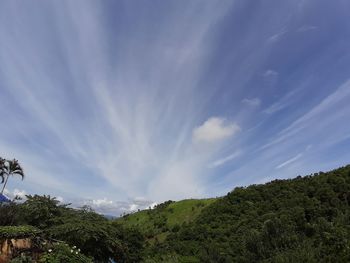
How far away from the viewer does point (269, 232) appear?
2994cm

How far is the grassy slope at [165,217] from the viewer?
169ft

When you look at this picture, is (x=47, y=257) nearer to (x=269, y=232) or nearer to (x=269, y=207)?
(x=269, y=232)

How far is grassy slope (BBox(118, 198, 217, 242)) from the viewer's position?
169ft

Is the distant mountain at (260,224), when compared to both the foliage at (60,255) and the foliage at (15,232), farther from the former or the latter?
the foliage at (15,232)

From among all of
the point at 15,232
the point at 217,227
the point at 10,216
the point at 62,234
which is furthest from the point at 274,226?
the point at 15,232

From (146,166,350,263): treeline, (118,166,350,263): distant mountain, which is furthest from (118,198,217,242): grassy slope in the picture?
(146,166,350,263): treeline

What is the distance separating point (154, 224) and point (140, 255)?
19.0 m

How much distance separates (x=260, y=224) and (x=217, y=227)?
24.8 ft

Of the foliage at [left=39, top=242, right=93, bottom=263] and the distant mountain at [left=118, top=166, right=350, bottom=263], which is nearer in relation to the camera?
the foliage at [left=39, top=242, right=93, bottom=263]

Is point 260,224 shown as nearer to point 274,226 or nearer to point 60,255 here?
point 274,226

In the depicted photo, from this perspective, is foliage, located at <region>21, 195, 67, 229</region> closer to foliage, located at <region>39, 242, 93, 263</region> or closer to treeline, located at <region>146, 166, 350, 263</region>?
treeline, located at <region>146, 166, 350, 263</region>

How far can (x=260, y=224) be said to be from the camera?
3969cm

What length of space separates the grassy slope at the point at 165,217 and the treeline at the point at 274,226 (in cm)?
326

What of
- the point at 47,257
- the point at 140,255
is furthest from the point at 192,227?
the point at 47,257
